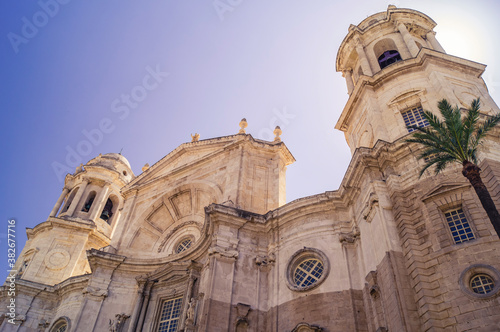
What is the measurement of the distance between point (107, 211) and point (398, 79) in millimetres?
26316

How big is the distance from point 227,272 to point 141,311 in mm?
5793

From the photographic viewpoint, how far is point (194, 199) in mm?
26344

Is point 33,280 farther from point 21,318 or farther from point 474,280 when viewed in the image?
point 474,280

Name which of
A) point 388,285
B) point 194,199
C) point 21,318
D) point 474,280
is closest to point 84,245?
point 21,318

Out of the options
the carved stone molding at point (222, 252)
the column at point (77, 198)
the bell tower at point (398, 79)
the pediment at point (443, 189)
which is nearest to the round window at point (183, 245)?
the carved stone molding at point (222, 252)

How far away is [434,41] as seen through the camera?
24.8 m

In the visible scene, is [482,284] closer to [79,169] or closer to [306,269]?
[306,269]

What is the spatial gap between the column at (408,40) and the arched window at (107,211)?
2676 cm

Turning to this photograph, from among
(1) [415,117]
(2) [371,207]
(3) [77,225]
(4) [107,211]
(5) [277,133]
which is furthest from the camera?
(4) [107,211]

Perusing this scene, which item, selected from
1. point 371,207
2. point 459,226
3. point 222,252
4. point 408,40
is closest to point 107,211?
point 222,252

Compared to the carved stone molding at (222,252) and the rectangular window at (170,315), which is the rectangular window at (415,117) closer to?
the carved stone molding at (222,252)

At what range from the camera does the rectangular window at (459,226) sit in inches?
534

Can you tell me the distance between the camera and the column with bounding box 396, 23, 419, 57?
2292 centimetres

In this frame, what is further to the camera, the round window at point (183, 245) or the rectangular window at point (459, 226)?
the round window at point (183, 245)
